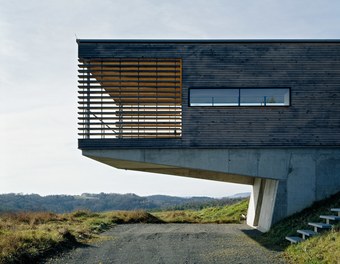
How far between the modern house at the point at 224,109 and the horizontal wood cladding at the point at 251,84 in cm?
4

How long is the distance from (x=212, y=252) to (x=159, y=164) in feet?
16.9

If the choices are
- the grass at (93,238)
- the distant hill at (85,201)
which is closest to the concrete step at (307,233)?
the grass at (93,238)

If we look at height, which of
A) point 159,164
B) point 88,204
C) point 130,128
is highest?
point 130,128

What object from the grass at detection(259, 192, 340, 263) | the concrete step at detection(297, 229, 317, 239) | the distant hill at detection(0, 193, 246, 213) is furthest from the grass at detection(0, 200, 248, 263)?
the distant hill at detection(0, 193, 246, 213)

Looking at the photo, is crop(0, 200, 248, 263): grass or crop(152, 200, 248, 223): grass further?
crop(152, 200, 248, 223): grass

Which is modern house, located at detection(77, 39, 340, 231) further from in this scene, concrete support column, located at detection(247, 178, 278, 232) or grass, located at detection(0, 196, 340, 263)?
grass, located at detection(0, 196, 340, 263)

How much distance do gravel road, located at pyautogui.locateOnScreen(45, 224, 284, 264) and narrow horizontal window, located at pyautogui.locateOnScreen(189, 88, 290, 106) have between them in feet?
15.1

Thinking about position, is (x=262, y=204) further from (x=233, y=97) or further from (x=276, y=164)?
(x=233, y=97)

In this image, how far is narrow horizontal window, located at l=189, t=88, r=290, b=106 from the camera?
17391 millimetres

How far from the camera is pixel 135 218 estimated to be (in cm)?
2483

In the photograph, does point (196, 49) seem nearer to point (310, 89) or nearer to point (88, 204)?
point (310, 89)

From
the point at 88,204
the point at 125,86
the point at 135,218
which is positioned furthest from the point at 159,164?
the point at 88,204

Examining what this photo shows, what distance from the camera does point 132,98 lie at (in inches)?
685

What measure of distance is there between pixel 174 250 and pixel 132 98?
6.20 metres
